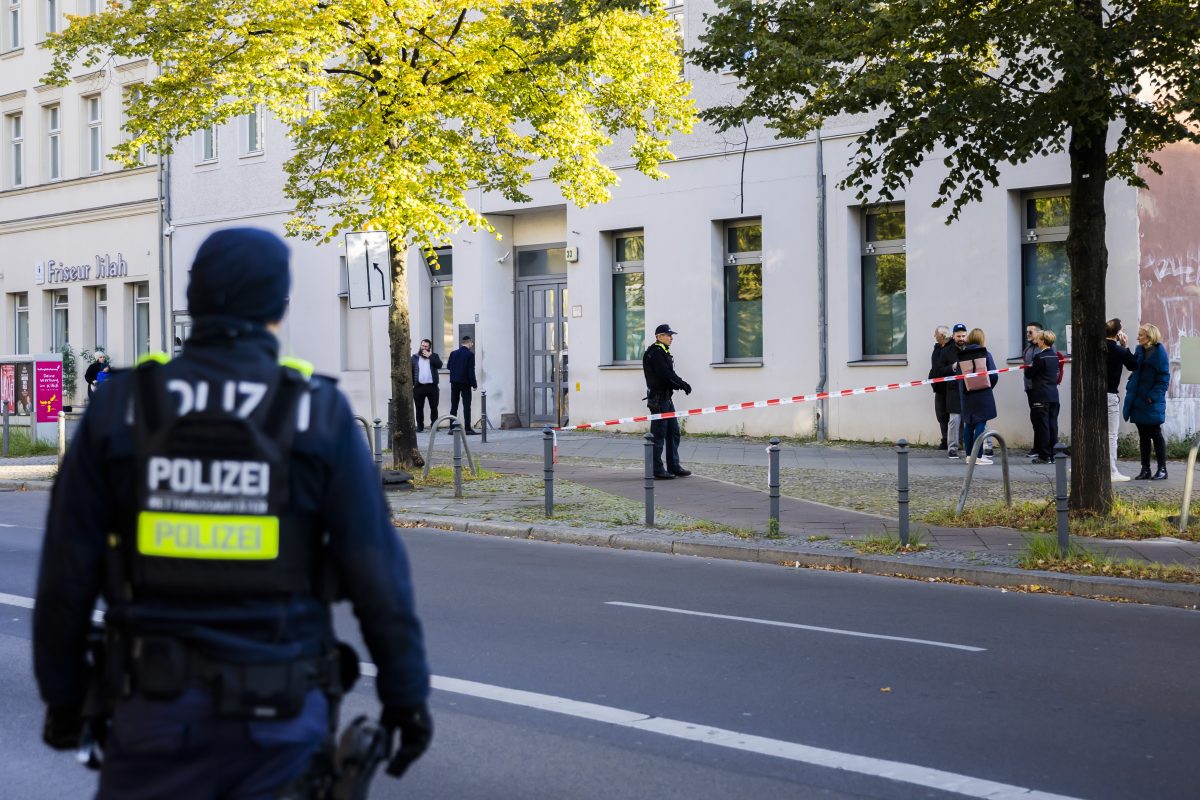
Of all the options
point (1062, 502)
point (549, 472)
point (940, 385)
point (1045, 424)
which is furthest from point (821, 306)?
point (1062, 502)

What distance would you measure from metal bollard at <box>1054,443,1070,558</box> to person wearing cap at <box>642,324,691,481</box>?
21.4ft

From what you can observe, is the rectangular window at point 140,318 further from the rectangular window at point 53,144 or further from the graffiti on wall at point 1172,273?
the graffiti on wall at point 1172,273

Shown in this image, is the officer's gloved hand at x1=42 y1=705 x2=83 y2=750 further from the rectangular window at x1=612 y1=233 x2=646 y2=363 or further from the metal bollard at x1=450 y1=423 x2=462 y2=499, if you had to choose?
the rectangular window at x1=612 y1=233 x2=646 y2=363

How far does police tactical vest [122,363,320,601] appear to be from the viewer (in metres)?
2.94

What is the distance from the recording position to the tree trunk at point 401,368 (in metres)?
18.3

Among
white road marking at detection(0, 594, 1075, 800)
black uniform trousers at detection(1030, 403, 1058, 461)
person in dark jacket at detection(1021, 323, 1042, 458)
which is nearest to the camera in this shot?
white road marking at detection(0, 594, 1075, 800)

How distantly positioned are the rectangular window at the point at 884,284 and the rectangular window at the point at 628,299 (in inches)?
177

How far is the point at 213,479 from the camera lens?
9.73 feet

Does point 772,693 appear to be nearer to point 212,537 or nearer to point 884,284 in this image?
point 212,537

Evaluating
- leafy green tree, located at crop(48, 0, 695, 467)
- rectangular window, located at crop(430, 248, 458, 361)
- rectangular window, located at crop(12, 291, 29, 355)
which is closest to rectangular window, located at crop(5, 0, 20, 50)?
rectangular window, located at crop(12, 291, 29, 355)

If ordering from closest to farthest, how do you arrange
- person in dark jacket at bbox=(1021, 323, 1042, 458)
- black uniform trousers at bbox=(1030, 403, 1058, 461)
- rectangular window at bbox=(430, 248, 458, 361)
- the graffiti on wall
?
black uniform trousers at bbox=(1030, 403, 1058, 461) < person in dark jacket at bbox=(1021, 323, 1042, 458) < the graffiti on wall < rectangular window at bbox=(430, 248, 458, 361)

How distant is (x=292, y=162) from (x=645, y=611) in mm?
11336

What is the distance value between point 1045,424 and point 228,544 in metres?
17.2

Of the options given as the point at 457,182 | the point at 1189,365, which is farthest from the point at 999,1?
the point at 457,182
